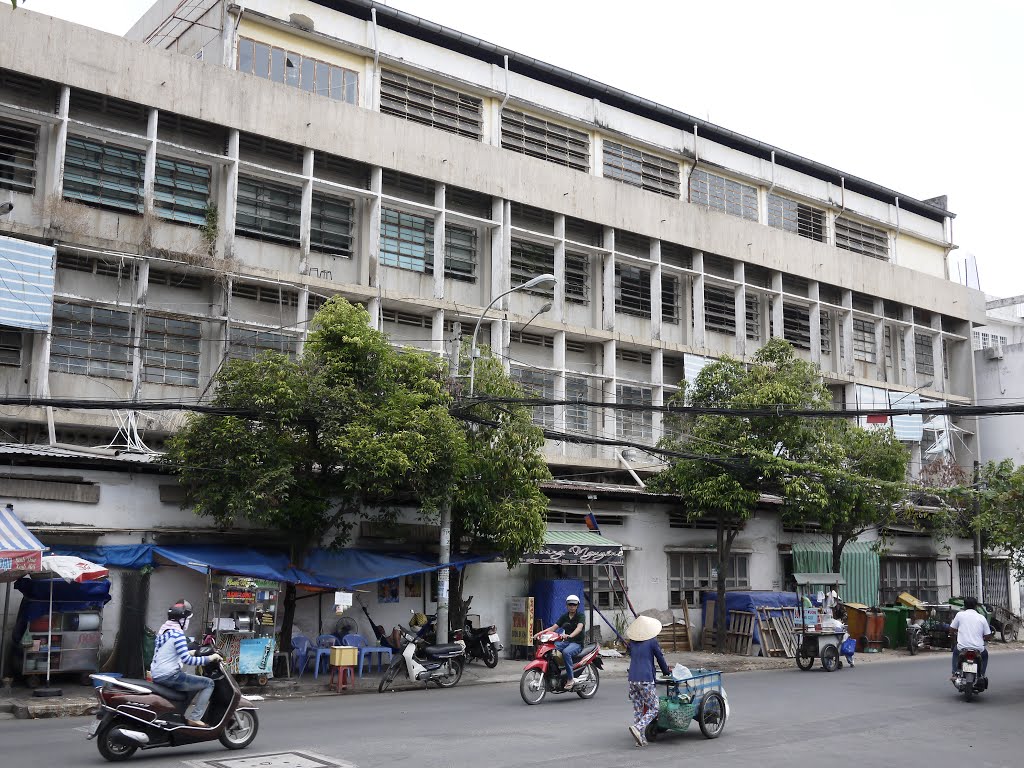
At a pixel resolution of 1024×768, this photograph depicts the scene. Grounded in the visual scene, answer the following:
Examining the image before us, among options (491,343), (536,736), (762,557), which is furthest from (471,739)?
(762,557)

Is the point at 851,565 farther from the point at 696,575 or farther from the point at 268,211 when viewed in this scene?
the point at 268,211

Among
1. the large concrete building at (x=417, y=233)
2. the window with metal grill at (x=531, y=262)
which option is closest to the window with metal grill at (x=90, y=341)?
the large concrete building at (x=417, y=233)

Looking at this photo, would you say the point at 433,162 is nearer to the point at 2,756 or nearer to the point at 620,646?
the point at 620,646

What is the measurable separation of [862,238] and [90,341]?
102ft

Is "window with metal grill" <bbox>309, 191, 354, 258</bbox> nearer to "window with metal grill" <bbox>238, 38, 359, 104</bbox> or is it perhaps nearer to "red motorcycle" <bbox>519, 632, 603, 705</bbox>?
"window with metal grill" <bbox>238, 38, 359, 104</bbox>

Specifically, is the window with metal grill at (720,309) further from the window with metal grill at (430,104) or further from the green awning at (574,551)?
the green awning at (574,551)

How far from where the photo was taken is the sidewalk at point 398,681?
585 inches

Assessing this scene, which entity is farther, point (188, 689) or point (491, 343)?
point (491, 343)

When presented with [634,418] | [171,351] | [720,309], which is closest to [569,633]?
[171,351]

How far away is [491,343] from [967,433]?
2503cm

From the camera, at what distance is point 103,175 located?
2384cm

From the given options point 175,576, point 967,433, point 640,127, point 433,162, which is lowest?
point 175,576

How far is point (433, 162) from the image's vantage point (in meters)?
28.7

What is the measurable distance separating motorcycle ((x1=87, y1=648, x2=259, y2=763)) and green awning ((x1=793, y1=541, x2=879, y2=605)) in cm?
2364
